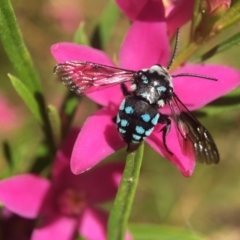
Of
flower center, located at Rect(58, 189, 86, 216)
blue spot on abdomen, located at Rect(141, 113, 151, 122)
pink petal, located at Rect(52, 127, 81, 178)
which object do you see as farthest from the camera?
flower center, located at Rect(58, 189, 86, 216)

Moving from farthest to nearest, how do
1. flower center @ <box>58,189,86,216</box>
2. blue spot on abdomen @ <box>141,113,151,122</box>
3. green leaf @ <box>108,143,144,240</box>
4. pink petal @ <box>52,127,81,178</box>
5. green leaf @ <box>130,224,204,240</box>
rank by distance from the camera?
1. green leaf @ <box>130,224,204,240</box>
2. flower center @ <box>58,189,86,216</box>
3. pink petal @ <box>52,127,81,178</box>
4. blue spot on abdomen @ <box>141,113,151,122</box>
5. green leaf @ <box>108,143,144,240</box>

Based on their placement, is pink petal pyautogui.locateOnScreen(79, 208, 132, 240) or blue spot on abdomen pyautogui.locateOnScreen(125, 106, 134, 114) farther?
pink petal pyautogui.locateOnScreen(79, 208, 132, 240)

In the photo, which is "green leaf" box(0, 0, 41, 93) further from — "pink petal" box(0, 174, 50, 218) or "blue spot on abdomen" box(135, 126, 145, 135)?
"blue spot on abdomen" box(135, 126, 145, 135)

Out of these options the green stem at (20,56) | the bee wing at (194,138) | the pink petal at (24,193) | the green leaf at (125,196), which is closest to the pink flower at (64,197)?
the pink petal at (24,193)

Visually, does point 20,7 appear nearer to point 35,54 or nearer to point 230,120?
point 35,54

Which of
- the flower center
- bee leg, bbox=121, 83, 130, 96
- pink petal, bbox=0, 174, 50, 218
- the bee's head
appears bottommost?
the flower center

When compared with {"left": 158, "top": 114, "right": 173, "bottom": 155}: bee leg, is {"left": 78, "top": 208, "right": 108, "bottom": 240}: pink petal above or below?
below

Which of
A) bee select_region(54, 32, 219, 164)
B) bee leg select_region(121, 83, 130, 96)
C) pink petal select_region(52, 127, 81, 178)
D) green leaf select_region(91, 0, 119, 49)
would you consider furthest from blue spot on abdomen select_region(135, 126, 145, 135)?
green leaf select_region(91, 0, 119, 49)

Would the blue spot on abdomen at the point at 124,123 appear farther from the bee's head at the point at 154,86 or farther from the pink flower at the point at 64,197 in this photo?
the pink flower at the point at 64,197
